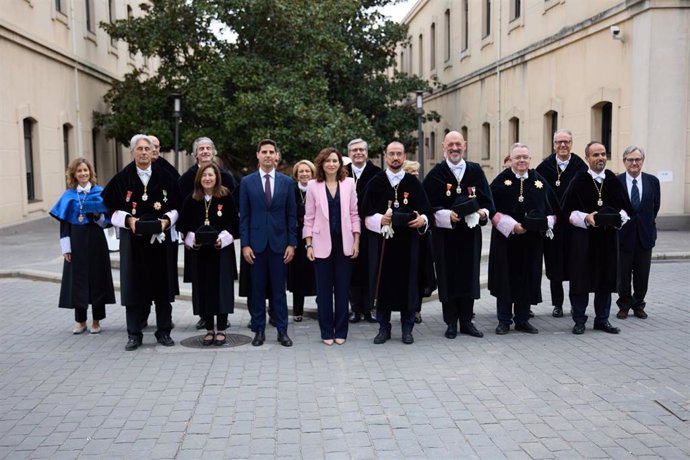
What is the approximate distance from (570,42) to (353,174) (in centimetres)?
1087

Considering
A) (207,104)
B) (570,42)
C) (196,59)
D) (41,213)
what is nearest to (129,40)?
(196,59)

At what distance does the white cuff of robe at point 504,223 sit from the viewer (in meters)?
7.37

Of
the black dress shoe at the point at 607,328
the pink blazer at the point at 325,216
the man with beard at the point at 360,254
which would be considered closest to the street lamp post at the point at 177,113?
the man with beard at the point at 360,254

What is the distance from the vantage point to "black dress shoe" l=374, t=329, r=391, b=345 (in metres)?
7.21

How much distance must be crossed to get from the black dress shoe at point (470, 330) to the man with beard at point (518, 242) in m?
0.22

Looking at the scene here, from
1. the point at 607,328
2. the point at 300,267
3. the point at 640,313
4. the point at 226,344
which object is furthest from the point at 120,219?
the point at 640,313

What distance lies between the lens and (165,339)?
7.23 m

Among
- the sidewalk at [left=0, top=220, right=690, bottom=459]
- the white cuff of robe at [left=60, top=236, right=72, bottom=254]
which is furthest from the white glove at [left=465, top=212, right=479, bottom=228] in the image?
the white cuff of robe at [left=60, top=236, right=72, bottom=254]

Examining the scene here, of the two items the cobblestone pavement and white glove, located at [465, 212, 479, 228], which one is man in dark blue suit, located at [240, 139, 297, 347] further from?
white glove, located at [465, 212, 479, 228]

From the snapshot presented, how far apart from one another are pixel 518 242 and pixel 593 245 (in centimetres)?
76

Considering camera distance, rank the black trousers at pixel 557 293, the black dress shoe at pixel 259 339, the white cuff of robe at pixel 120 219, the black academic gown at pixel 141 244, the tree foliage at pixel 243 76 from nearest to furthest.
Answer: the white cuff of robe at pixel 120 219 < the black academic gown at pixel 141 244 < the black dress shoe at pixel 259 339 < the black trousers at pixel 557 293 < the tree foliage at pixel 243 76

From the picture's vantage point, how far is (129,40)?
62.1ft

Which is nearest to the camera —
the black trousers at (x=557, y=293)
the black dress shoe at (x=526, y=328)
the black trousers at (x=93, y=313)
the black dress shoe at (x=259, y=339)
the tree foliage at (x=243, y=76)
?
the black dress shoe at (x=259, y=339)

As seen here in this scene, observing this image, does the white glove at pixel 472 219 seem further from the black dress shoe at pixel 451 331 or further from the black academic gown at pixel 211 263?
the black academic gown at pixel 211 263
